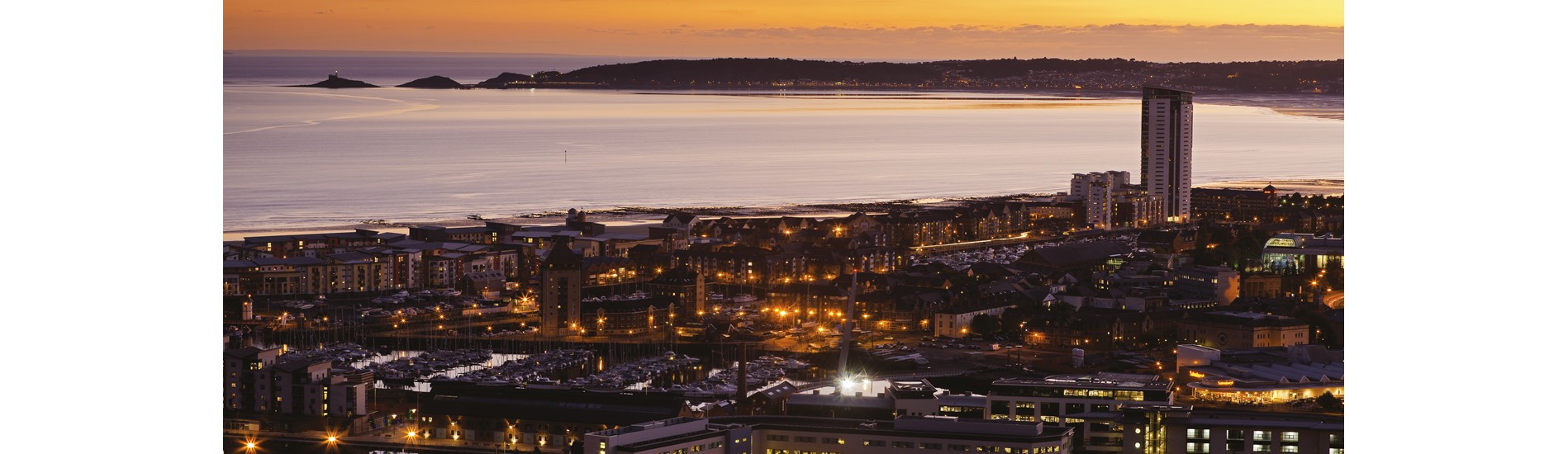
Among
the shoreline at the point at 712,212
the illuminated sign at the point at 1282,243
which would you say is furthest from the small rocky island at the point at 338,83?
the illuminated sign at the point at 1282,243

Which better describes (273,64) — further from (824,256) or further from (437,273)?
(824,256)

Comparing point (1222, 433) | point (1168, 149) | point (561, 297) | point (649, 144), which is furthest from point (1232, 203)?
point (1222, 433)

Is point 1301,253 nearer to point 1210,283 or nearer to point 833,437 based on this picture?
point 1210,283

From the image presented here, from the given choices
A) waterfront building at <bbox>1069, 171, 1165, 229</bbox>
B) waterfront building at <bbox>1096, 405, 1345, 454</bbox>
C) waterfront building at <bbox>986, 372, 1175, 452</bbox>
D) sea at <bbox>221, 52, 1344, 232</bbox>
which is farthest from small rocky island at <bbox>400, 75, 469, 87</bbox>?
waterfront building at <bbox>1096, 405, 1345, 454</bbox>

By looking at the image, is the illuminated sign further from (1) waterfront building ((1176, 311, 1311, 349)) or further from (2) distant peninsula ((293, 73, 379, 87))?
(2) distant peninsula ((293, 73, 379, 87))

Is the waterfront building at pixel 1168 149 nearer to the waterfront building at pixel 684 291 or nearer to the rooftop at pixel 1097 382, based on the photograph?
the waterfront building at pixel 684 291
